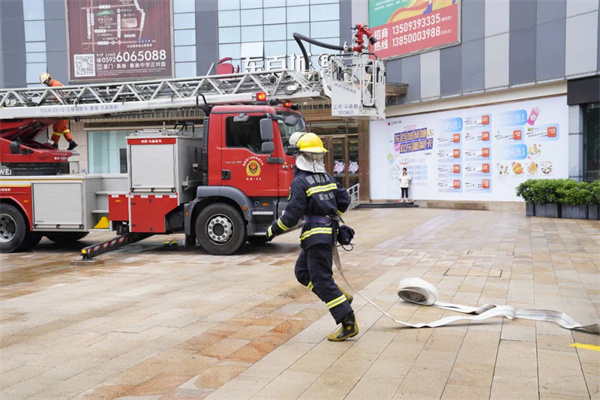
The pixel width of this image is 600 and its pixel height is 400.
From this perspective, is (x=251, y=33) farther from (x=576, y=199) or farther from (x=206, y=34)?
(x=576, y=199)

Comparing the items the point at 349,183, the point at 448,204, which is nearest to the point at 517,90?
the point at 448,204

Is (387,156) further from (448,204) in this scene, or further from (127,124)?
(127,124)

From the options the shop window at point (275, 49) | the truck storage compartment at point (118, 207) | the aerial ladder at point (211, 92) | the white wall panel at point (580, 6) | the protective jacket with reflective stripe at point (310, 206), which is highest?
the shop window at point (275, 49)

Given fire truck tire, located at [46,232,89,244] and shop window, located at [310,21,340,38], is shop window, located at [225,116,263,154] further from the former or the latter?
shop window, located at [310,21,340,38]

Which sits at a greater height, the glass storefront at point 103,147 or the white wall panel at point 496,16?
the white wall panel at point 496,16

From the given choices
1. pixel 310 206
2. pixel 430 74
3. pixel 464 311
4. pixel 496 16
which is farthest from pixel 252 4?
pixel 310 206

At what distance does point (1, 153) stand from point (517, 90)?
17077 millimetres

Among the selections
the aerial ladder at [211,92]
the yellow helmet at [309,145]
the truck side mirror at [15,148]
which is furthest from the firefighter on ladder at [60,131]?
the yellow helmet at [309,145]

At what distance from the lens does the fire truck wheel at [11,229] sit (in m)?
12.6

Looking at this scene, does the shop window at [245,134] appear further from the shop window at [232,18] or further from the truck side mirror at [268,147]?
the shop window at [232,18]

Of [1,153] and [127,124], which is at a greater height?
[127,124]

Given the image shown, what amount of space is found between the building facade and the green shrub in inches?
90.8

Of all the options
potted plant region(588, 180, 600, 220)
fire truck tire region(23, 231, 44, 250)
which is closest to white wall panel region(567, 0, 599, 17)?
potted plant region(588, 180, 600, 220)

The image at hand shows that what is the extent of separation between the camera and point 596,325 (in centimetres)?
557
